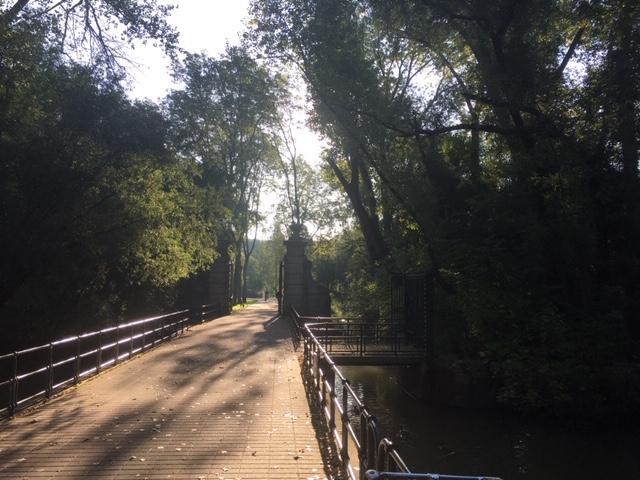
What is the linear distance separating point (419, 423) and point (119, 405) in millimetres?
7313

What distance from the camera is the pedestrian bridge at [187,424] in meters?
6.51

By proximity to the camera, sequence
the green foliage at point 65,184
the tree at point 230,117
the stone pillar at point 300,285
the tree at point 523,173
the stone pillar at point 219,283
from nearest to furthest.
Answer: the green foliage at point 65,184, the tree at point 523,173, the tree at point 230,117, the stone pillar at point 300,285, the stone pillar at point 219,283

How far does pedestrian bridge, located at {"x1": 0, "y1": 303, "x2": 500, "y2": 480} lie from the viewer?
6.51m

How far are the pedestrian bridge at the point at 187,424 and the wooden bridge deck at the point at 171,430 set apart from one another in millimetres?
16

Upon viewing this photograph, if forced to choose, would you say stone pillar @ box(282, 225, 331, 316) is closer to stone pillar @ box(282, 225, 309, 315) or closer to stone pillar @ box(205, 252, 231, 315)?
stone pillar @ box(282, 225, 309, 315)

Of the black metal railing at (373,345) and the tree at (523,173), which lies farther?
the black metal railing at (373,345)

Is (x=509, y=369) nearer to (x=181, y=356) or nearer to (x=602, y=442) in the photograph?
→ (x=602, y=442)

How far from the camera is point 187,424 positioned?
29.0 feet

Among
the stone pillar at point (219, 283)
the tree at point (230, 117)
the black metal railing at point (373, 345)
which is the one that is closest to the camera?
the black metal railing at point (373, 345)

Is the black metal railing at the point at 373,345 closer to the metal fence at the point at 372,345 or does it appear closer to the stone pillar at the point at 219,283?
the metal fence at the point at 372,345

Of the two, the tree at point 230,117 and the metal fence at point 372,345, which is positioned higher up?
the tree at point 230,117

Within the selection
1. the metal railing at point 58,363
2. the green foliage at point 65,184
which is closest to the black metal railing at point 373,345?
the metal railing at point 58,363

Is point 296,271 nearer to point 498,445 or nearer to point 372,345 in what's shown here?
point 372,345

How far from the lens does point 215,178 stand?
36.1 m
